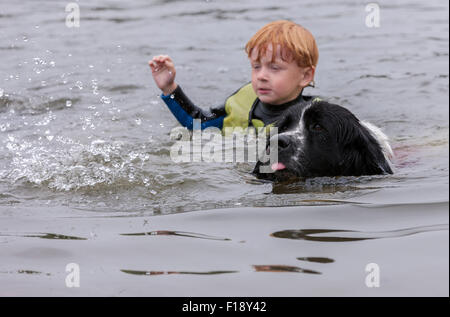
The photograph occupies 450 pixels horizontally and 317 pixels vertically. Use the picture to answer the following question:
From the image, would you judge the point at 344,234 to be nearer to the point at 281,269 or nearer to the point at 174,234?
the point at 281,269

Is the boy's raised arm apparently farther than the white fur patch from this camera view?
Yes

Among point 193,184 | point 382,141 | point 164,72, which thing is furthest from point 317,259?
point 164,72

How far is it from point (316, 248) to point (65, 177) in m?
1.92

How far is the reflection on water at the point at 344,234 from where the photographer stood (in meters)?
3.29

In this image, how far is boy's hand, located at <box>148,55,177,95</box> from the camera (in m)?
5.13

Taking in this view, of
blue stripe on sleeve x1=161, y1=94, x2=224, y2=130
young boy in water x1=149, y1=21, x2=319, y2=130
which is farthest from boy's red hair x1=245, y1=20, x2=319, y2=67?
blue stripe on sleeve x1=161, y1=94, x2=224, y2=130

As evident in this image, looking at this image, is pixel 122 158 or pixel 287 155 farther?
pixel 122 158

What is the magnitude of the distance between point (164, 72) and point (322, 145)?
1516mm

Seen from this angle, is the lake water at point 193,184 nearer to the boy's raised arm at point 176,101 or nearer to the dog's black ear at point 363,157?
the dog's black ear at point 363,157

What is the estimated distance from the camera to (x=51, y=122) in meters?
6.28

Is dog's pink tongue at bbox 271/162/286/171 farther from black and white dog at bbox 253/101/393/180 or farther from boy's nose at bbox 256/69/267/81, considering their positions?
boy's nose at bbox 256/69/267/81

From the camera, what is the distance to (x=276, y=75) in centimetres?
511

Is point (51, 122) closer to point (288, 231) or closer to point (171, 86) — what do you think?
point (171, 86)
